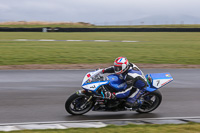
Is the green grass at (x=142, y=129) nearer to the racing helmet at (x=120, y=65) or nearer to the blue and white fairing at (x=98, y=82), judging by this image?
the blue and white fairing at (x=98, y=82)

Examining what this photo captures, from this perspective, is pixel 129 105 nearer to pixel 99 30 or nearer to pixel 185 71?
pixel 185 71

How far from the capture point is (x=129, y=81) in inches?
301

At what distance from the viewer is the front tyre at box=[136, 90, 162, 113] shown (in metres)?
8.28

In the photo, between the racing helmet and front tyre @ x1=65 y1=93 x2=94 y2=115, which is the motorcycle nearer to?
front tyre @ x1=65 y1=93 x2=94 y2=115

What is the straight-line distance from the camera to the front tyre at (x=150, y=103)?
8.28m

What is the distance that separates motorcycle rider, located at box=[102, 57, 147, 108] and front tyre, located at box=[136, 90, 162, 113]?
0.40m

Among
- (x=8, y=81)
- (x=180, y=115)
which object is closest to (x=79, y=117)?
(x=180, y=115)

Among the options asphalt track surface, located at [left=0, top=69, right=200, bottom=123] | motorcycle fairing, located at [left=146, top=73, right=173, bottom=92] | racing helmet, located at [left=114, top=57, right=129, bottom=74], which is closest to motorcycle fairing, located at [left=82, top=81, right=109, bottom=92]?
racing helmet, located at [left=114, top=57, right=129, bottom=74]

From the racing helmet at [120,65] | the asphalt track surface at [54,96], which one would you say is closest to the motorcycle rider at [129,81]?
the racing helmet at [120,65]

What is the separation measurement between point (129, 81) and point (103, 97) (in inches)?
28.5

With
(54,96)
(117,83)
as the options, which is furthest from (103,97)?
(54,96)

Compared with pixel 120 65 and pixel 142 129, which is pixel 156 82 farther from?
pixel 142 129

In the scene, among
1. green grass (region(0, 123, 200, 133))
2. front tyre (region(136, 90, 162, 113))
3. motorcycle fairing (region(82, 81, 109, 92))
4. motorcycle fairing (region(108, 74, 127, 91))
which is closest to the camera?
green grass (region(0, 123, 200, 133))

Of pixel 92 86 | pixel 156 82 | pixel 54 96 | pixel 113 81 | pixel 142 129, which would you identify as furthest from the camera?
pixel 54 96
